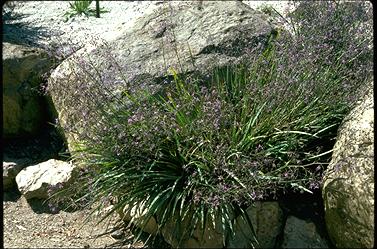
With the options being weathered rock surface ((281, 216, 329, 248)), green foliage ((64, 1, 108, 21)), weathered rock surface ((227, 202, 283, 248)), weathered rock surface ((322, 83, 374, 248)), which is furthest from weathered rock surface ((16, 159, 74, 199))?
green foliage ((64, 1, 108, 21))

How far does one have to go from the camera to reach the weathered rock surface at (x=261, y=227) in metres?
4.25

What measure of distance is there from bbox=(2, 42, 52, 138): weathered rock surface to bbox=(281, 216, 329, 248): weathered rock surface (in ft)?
9.91

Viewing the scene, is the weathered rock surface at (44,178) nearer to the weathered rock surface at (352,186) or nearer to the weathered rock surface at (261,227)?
the weathered rock surface at (261,227)

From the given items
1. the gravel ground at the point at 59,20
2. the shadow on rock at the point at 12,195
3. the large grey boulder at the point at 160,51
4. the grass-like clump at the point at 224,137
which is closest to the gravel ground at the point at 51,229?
the shadow on rock at the point at 12,195

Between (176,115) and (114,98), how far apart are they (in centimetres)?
60

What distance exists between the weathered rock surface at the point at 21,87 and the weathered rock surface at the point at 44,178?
821 millimetres

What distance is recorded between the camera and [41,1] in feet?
27.2

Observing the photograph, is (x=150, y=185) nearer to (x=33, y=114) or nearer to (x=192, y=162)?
(x=192, y=162)

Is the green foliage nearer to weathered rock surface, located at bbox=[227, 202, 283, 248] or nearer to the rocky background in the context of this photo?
the rocky background

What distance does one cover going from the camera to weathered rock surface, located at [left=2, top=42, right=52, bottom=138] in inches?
237

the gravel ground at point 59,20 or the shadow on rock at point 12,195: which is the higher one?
the gravel ground at point 59,20

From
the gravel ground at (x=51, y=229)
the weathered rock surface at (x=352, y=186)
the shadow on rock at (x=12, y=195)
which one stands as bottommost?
the shadow on rock at (x=12, y=195)

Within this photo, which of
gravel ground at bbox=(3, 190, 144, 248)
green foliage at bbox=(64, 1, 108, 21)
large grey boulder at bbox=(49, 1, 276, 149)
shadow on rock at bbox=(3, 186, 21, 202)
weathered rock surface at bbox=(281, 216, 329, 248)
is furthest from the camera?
green foliage at bbox=(64, 1, 108, 21)

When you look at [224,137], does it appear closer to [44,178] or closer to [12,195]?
[44,178]
